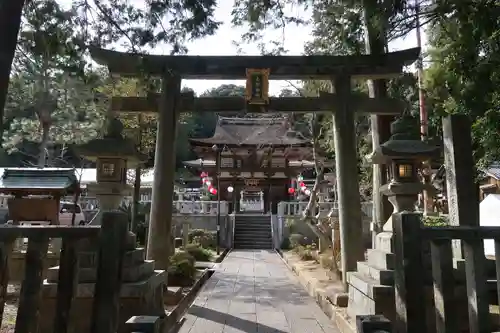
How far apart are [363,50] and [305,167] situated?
17805 millimetres

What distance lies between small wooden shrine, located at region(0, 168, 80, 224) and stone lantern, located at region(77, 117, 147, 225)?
730 centimetres

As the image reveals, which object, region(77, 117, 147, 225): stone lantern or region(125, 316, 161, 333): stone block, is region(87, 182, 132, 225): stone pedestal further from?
region(125, 316, 161, 333): stone block

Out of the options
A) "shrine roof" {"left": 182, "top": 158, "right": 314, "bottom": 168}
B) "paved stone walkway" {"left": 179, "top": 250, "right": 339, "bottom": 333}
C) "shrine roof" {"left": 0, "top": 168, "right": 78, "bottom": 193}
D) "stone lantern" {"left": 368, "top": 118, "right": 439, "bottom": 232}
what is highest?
"shrine roof" {"left": 182, "top": 158, "right": 314, "bottom": 168}

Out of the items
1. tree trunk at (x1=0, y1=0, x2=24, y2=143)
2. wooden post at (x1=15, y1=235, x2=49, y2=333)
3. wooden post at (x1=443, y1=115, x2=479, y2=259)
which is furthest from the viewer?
wooden post at (x1=443, y1=115, x2=479, y2=259)

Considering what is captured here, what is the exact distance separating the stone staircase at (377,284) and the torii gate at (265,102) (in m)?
1.87

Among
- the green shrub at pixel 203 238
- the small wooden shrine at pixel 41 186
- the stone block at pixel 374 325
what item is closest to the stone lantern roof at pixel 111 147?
the stone block at pixel 374 325

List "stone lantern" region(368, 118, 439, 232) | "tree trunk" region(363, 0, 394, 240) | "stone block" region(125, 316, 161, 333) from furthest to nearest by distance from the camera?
"tree trunk" region(363, 0, 394, 240) < "stone lantern" region(368, 118, 439, 232) < "stone block" region(125, 316, 161, 333)

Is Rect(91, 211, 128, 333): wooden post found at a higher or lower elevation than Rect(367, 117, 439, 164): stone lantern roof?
lower

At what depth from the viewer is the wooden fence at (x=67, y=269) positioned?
2465mm

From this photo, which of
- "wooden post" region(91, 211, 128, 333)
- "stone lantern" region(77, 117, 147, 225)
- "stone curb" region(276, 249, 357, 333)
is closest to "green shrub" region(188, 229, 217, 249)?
"stone curb" region(276, 249, 357, 333)

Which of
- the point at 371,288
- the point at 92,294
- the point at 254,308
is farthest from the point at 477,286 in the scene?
the point at 254,308

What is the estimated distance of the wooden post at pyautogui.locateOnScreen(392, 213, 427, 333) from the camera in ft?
8.20

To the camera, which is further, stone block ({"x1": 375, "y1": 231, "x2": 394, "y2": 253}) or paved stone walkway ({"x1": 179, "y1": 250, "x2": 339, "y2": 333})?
paved stone walkway ({"x1": 179, "y1": 250, "x2": 339, "y2": 333})

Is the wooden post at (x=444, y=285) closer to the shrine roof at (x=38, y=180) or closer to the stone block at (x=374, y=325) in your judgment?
the stone block at (x=374, y=325)
